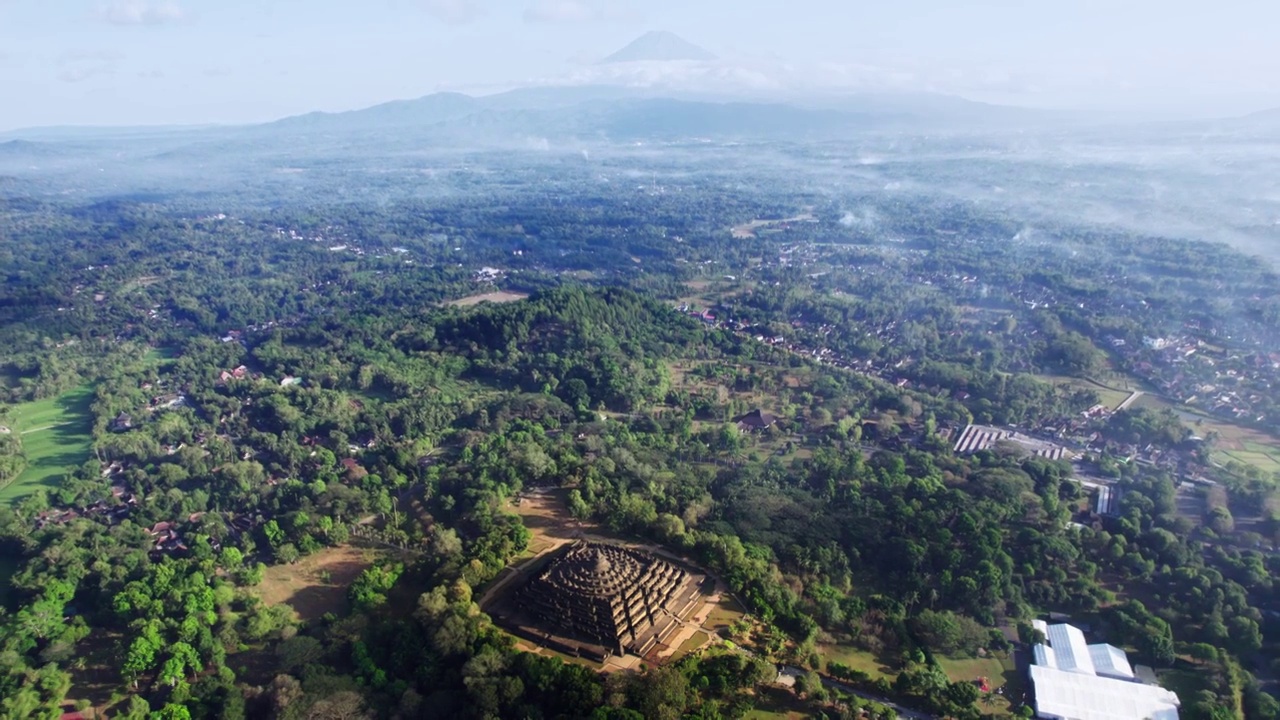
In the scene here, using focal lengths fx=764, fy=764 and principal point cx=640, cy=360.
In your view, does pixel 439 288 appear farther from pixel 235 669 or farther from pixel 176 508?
pixel 235 669

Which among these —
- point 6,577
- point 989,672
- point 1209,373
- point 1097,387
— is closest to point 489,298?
point 6,577

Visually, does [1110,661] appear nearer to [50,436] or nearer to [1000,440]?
[1000,440]

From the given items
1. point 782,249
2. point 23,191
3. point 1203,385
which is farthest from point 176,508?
point 23,191

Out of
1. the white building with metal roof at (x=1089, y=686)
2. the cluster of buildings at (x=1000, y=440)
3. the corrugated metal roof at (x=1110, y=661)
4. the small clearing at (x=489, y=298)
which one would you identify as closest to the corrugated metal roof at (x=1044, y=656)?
the white building with metal roof at (x=1089, y=686)

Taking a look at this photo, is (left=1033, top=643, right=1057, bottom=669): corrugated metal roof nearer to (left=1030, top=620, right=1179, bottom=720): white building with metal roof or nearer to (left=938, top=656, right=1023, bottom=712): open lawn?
(left=1030, top=620, right=1179, bottom=720): white building with metal roof

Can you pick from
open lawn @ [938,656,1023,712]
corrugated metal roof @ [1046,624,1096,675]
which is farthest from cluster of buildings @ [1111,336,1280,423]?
open lawn @ [938,656,1023,712]

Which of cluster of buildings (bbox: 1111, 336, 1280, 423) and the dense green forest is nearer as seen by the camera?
the dense green forest

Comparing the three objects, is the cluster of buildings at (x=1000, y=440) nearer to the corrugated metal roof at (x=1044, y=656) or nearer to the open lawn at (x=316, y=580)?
the corrugated metal roof at (x=1044, y=656)
